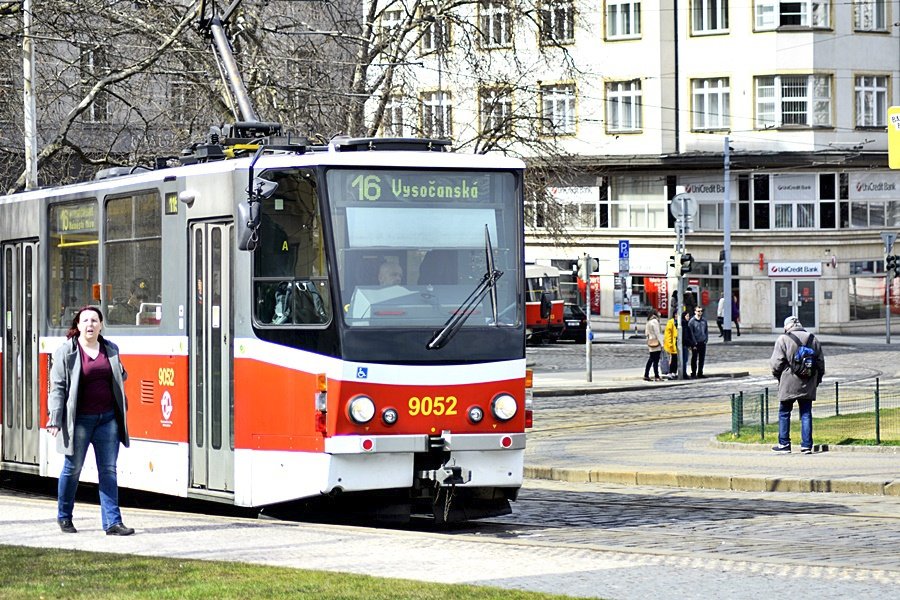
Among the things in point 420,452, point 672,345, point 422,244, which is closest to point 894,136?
point 422,244

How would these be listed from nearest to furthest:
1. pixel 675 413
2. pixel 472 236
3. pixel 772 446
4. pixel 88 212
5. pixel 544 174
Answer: pixel 472 236, pixel 88 212, pixel 772 446, pixel 675 413, pixel 544 174

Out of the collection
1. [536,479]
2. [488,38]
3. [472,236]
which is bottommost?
[536,479]

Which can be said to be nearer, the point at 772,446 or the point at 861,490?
the point at 861,490

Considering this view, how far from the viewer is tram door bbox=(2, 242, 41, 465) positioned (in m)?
17.5

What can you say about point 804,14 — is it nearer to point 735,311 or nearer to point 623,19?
point 623,19

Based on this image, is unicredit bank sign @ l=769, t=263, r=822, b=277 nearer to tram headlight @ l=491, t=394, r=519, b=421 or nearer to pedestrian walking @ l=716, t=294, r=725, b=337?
pedestrian walking @ l=716, t=294, r=725, b=337

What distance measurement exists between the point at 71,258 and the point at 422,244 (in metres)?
4.99

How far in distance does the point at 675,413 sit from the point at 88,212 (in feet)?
52.2

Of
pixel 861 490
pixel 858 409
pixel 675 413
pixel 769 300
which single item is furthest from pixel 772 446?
→ pixel 769 300

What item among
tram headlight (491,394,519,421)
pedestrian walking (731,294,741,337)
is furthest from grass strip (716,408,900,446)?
pedestrian walking (731,294,741,337)

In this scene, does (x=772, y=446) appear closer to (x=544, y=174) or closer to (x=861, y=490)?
(x=861, y=490)

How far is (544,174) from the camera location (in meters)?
40.3

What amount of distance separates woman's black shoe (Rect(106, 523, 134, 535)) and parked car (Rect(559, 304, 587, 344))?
4995 centimetres

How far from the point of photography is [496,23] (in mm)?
39188
